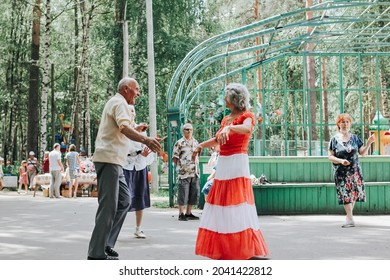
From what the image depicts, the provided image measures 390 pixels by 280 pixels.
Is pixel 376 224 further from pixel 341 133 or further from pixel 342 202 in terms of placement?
pixel 341 133

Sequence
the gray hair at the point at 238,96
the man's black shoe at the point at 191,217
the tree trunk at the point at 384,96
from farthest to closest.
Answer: the tree trunk at the point at 384,96 < the man's black shoe at the point at 191,217 < the gray hair at the point at 238,96

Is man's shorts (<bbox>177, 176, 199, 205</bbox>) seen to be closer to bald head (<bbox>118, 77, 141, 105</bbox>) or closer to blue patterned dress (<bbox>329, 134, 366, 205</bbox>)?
blue patterned dress (<bbox>329, 134, 366, 205</bbox>)

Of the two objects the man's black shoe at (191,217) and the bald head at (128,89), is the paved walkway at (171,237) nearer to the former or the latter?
the man's black shoe at (191,217)

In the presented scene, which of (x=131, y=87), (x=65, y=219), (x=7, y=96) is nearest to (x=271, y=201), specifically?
(x=65, y=219)

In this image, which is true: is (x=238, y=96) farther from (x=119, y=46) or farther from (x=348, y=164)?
(x=119, y=46)

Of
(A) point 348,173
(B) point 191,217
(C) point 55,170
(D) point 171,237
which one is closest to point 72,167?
(C) point 55,170

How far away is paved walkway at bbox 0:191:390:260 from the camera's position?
26.1ft

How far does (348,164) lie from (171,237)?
3.29 meters

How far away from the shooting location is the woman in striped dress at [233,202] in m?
6.27

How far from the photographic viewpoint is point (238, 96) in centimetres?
643

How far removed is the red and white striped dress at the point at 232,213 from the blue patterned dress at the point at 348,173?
16.6 feet

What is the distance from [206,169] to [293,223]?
10.0 ft

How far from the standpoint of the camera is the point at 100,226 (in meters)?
6.75

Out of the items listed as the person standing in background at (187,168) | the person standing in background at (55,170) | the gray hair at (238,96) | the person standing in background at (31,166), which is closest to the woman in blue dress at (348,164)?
the person standing in background at (187,168)
